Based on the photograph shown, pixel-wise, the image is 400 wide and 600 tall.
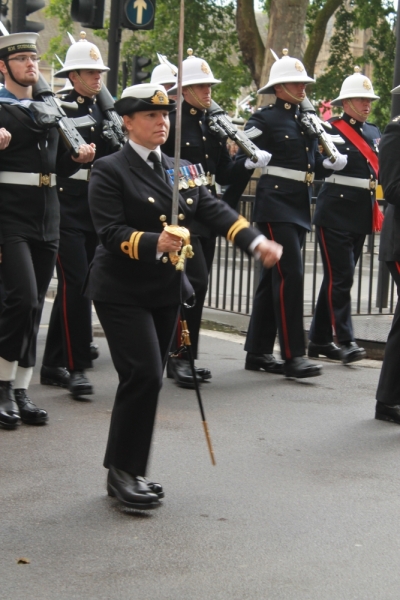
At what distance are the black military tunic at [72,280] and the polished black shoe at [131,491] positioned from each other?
240 centimetres

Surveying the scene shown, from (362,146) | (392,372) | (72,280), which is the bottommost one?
(392,372)

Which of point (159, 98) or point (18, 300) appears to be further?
point (18, 300)

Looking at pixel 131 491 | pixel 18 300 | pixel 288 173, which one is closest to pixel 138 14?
pixel 288 173

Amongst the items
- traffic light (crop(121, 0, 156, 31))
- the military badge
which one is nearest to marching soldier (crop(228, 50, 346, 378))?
the military badge

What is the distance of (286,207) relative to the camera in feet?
27.8

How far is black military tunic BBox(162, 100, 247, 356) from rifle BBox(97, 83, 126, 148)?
33 centimetres

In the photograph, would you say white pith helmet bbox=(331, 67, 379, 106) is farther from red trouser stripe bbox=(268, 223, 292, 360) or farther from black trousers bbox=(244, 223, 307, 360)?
red trouser stripe bbox=(268, 223, 292, 360)

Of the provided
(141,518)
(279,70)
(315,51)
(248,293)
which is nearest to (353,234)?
(279,70)

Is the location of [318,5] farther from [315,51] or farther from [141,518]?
[141,518]

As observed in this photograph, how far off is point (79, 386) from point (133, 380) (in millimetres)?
2479

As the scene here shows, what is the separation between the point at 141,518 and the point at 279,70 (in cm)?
444

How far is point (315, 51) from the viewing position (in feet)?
99.4

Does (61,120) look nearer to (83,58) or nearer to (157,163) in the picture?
(83,58)

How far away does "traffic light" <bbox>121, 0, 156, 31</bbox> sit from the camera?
471 inches
